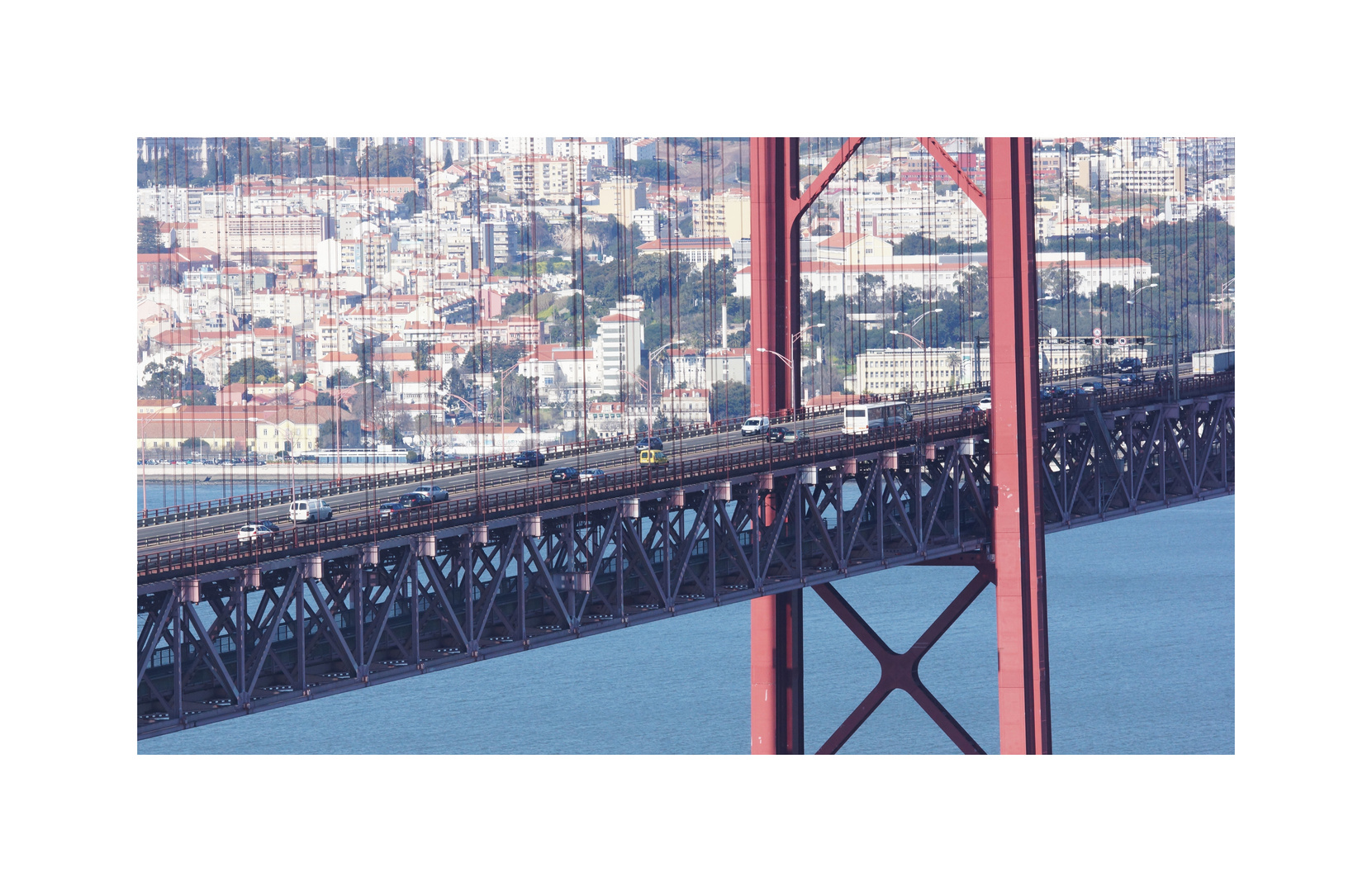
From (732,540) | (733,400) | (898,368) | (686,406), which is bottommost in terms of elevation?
(732,540)

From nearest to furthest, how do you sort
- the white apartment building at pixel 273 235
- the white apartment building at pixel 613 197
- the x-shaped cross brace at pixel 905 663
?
the x-shaped cross brace at pixel 905 663 → the white apartment building at pixel 273 235 → the white apartment building at pixel 613 197

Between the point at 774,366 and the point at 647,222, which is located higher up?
the point at 647,222

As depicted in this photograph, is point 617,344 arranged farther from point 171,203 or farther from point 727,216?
point 171,203

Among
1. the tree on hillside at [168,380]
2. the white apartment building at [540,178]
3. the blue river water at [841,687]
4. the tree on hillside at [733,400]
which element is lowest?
the blue river water at [841,687]

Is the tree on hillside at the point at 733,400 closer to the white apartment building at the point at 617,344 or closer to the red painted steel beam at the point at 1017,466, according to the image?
the white apartment building at the point at 617,344

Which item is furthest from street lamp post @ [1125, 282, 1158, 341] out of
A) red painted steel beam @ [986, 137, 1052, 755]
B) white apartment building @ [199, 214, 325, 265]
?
red painted steel beam @ [986, 137, 1052, 755]

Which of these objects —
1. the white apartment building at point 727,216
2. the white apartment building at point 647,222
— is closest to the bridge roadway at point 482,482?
the white apartment building at point 727,216

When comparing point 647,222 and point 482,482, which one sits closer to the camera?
point 482,482

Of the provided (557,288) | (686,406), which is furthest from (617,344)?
(686,406)
